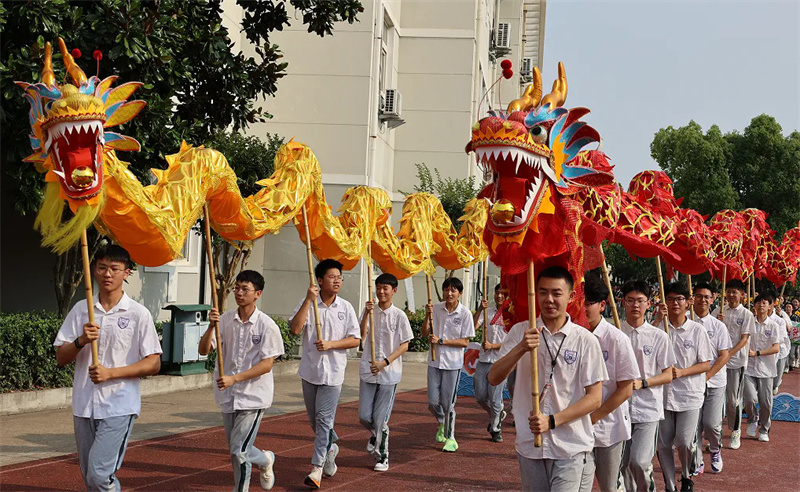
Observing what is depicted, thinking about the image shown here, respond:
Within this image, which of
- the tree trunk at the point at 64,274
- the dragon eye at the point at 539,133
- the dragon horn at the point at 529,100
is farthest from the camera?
the tree trunk at the point at 64,274

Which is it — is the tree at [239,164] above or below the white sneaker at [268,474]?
above

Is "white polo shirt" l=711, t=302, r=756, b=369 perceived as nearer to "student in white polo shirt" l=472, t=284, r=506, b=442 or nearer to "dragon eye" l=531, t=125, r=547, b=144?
"student in white polo shirt" l=472, t=284, r=506, b=442

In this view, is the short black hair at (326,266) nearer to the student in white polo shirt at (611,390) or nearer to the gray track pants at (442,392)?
the gray track pants at (442,392)

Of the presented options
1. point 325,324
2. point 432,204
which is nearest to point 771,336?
point 432,204

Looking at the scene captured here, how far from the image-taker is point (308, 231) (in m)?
8.92

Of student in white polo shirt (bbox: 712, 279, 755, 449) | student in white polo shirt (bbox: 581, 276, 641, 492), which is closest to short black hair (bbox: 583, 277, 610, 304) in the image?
student in white polo shirt (bbox: 581, 276, 641, 492)

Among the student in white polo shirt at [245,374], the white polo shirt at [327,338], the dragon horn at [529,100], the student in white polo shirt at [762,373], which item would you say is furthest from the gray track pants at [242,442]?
the student in white polo shirt at [762,373]

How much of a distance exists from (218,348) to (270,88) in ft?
21.8

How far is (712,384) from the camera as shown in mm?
9453

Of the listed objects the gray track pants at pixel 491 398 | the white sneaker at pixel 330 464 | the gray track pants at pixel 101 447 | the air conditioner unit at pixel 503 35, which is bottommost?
the white sneaker at pixel 330 464

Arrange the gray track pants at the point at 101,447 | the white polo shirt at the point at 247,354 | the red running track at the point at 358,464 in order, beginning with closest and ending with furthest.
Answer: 1. the gray track pants at the point at 101,447
2. the white polo shirt at the point at 247,354
3. the red running track at the point at 358,464

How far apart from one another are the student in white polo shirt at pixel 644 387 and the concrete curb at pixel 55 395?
7079mm

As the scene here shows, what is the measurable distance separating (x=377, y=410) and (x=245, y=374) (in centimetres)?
250

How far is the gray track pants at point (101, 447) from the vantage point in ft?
18.9
